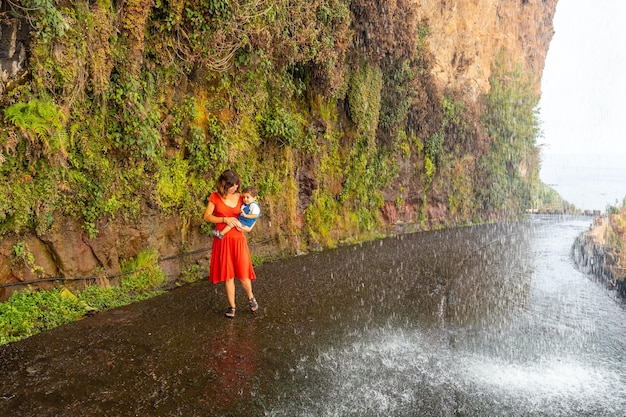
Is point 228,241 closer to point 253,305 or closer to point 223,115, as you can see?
point 253,305

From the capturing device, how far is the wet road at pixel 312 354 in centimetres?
394

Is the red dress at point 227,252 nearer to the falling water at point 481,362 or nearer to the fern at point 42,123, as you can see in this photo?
the falling water at point 481,362

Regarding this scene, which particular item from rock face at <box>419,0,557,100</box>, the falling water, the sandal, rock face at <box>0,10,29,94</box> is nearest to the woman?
the sandal

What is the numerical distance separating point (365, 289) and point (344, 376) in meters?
3.71

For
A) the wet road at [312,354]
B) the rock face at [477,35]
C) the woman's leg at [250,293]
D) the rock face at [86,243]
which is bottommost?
the wet road at [312,354]

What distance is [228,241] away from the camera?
6.05 metres

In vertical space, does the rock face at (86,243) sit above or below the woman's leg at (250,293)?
above

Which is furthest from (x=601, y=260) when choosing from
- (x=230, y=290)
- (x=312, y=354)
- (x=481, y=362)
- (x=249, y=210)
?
(x=230, y=290)

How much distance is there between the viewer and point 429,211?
20.0m

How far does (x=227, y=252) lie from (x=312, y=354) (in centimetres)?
Result: 192

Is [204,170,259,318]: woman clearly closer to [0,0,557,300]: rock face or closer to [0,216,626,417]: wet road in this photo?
[0,216,626,417]: wet road

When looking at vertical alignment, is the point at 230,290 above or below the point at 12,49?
below

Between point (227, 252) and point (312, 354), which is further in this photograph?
point (227, 252)

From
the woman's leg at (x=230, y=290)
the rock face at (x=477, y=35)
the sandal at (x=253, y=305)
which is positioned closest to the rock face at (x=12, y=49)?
the woman's leg at (x=230, y=290)
